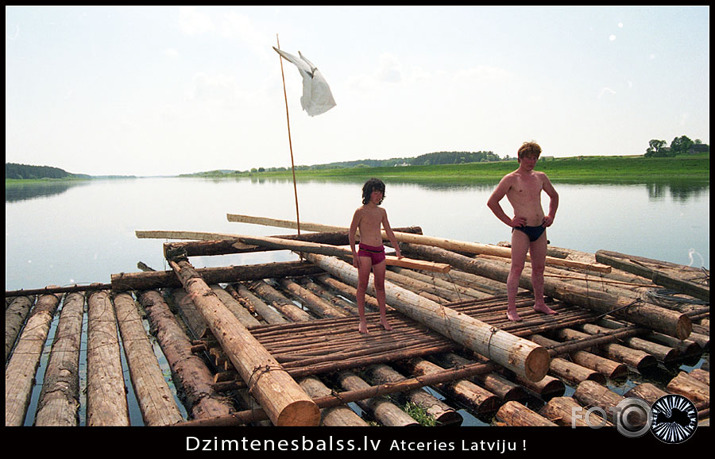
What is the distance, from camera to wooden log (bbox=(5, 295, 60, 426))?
476 cm

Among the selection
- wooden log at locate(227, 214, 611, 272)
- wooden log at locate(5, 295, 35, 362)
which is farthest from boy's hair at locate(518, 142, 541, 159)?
wooden log at locate(5, 295, 35, 362)

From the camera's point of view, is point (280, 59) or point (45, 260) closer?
point (280, 59)

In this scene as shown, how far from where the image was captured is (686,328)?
5930 millimetres

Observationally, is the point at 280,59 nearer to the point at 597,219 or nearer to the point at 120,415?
the point at 120,415

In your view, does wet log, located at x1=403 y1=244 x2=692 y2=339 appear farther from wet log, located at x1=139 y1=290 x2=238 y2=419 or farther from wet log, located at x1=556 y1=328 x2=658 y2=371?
wet log, located at x1=139 y1=290 x2=238 y2=419

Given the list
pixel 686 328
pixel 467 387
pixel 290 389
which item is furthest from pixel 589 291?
pixel 290 389

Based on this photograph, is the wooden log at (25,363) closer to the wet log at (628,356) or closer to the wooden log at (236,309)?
the wooden log at (236,309)

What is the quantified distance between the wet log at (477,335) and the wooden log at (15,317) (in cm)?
582

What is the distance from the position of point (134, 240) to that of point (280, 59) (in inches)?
748

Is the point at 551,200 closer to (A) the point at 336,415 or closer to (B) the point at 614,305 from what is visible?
(B) the point at 614,305

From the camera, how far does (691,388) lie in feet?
15.9

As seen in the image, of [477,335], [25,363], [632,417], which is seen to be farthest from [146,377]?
[632,417]

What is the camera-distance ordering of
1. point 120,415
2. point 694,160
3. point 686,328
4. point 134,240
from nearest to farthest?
1. point 120,415
2. point 686,328
3. point 134,240
4. point 694,160

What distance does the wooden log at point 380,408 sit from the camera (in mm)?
4157
